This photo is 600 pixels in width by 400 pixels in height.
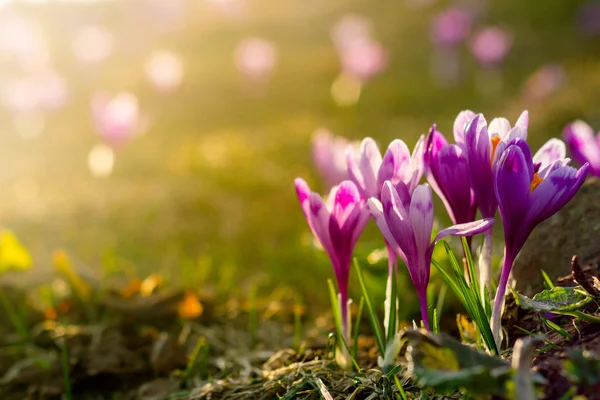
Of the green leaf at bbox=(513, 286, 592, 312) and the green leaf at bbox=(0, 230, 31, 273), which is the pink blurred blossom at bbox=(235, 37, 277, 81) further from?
the green leaf at bbox=(513, 286, 592, 312)

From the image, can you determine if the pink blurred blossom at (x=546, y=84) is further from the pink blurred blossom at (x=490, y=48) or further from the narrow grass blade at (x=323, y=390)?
the narrow grass blade at (x=323, y=390)

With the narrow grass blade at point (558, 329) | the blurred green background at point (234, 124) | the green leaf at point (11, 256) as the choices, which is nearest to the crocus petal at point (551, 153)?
the narrow grass blade at point (558, 329)

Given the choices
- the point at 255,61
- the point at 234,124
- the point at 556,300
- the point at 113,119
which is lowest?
the point at 556,300

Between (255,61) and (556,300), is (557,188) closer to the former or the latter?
(556,300)

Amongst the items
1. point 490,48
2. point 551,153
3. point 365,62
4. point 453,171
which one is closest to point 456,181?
point 453,171

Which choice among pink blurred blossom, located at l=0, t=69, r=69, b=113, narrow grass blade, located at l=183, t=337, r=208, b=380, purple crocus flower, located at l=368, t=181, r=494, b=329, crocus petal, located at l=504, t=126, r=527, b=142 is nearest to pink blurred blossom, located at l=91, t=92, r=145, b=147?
pink blurred blossom, located at l=0, t=69, r=69, b=113

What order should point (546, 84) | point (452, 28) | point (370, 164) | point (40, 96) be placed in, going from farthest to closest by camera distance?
1. point (452, 28)
2. point (40, 96)
3. point (546, 84)
4. point (370, 164)

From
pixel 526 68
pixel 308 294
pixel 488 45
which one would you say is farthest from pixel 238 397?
pixel 526 68
